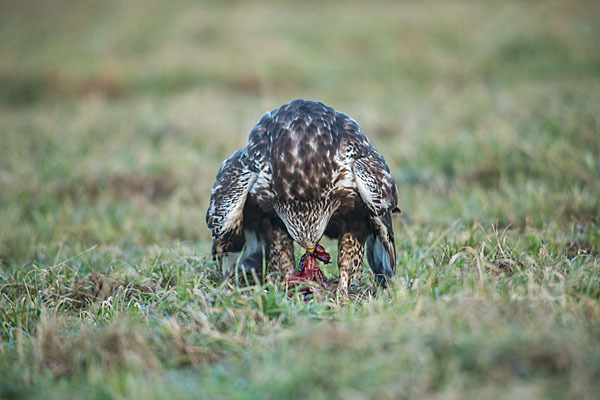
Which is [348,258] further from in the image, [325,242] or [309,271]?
[325,242]

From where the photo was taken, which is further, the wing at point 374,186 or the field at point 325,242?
the wing at point 374,186

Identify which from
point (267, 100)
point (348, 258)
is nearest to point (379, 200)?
point (348, 258)

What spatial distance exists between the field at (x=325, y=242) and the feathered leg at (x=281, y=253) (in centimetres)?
36

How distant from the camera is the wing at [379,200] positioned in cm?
319

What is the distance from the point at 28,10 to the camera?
46.8 ft

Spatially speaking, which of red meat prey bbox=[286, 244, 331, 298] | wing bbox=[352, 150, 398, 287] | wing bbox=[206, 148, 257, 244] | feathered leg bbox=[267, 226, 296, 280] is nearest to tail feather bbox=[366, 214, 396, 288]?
wing bbox=[352, 150, 398, 287]

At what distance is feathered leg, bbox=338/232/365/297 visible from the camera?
3.35 metres

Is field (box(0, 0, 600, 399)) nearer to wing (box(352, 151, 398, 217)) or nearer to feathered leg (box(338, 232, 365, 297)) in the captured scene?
feathered leg (box(338, 232, 365, 297))

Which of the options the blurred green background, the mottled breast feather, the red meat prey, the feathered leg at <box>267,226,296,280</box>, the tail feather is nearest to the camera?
the mottled breast feather

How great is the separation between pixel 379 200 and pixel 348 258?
0.43m

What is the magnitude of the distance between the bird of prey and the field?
29cm

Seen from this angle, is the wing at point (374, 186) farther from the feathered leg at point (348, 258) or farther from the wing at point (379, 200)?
the feathered leg at point (348, 258)

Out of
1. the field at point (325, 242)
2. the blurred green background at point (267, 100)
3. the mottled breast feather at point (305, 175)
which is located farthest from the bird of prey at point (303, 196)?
the blurred green background at point (267, 100)

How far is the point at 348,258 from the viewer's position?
134 inches
